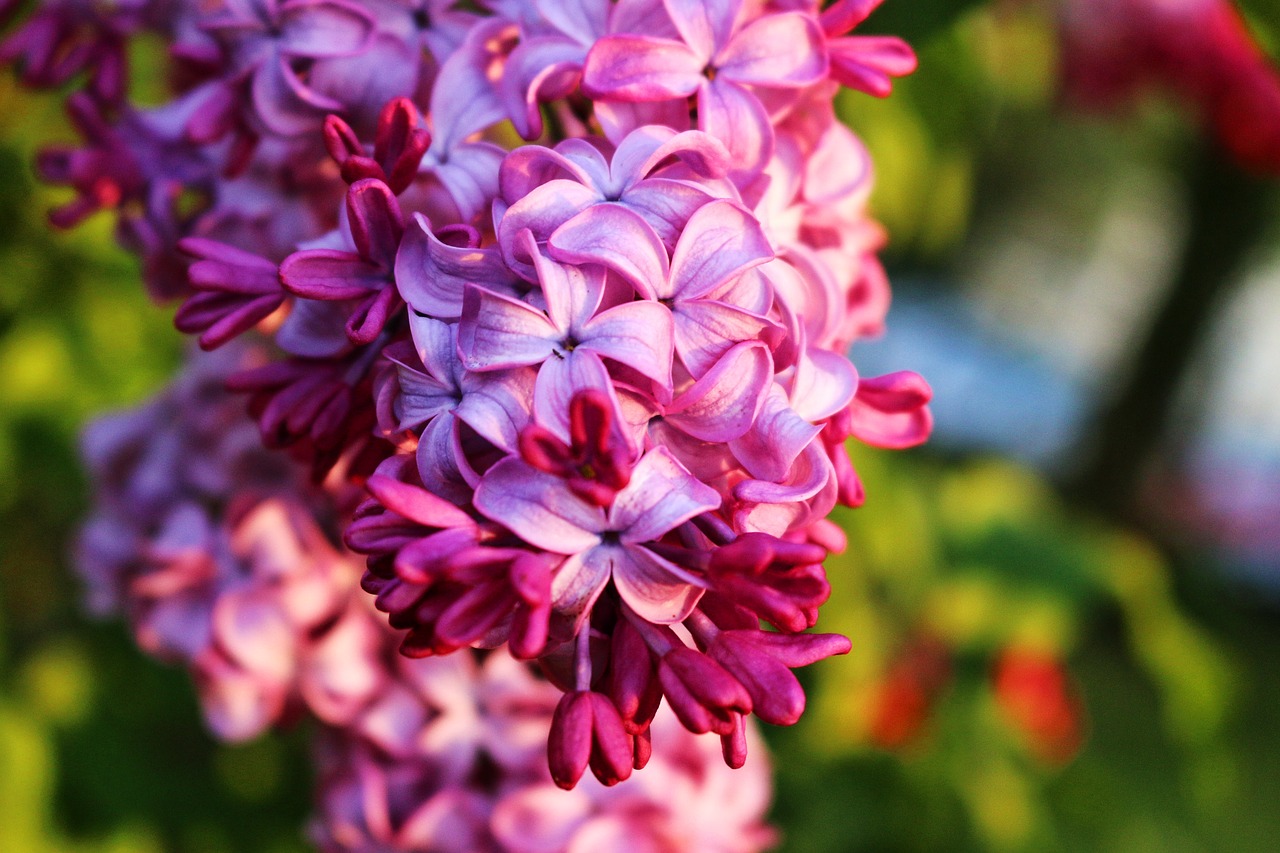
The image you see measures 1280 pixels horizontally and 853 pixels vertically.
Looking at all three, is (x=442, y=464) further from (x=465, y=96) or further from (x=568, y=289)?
(x=465, y=96)

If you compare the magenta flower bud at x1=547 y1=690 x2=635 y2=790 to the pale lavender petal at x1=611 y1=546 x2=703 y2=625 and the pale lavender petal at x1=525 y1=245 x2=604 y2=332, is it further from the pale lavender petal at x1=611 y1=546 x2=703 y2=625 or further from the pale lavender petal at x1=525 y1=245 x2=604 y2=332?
the pale lavender petal at x1=525 y1=245 x2=604 y2=332

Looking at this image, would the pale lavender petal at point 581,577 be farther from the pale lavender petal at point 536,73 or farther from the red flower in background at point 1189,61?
the red flower in background at point 1189,61

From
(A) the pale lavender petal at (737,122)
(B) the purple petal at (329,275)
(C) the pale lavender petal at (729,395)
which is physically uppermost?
(A) the pale lavender petal at (737,122)

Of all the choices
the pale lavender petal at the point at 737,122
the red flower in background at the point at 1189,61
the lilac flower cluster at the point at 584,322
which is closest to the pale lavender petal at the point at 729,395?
the lilac flower cluster at the point at 584,322

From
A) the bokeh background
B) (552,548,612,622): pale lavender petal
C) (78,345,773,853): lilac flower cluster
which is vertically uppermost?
(552,548,612,622): pale lavender petal

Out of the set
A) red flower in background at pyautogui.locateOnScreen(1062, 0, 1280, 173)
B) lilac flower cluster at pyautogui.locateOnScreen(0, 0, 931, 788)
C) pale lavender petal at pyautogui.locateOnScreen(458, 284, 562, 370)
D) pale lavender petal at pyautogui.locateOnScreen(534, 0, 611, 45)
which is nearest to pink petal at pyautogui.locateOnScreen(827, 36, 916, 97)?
lilac flower cluster at pyautogui.locateOnScreen(0, 0, 931, 788)

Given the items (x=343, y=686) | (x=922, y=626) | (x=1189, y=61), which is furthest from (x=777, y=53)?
(x=1189, y=61)
